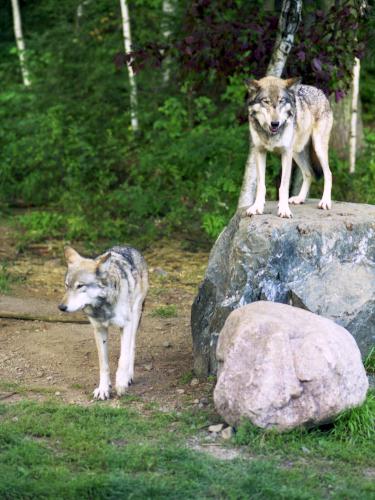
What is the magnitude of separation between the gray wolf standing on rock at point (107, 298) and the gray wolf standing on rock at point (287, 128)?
1374 mm

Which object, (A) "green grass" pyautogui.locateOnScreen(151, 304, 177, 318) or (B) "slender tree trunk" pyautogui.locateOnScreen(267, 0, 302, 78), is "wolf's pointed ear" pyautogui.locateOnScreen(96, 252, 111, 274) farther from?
(B) "slender tree trunk" pyautogui.locateOnScreen(267, 0, 302, 78)

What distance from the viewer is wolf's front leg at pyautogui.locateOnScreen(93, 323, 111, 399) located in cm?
751

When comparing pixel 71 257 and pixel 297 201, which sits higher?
pixel 297 201

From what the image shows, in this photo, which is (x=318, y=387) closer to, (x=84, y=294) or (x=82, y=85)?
(x=84, y=294)

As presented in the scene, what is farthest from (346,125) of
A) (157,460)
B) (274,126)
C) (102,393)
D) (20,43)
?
(157,460)

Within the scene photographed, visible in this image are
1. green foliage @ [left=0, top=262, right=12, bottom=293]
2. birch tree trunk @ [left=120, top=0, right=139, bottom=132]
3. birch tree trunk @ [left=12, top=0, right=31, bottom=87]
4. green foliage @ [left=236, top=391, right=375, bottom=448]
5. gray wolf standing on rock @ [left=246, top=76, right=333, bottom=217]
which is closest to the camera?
green foliage @ [left=236, top=391, right=375, bottom=448]

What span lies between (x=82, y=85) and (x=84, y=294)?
33.0ft

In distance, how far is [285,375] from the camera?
20.6ft

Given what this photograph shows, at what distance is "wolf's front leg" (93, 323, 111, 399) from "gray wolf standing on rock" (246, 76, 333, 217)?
188 centimetres

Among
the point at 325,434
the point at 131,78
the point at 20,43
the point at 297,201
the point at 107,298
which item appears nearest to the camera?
the point at 325,434

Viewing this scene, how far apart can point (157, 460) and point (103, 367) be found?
Answer: 1755 mm

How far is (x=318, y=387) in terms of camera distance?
6.28 m

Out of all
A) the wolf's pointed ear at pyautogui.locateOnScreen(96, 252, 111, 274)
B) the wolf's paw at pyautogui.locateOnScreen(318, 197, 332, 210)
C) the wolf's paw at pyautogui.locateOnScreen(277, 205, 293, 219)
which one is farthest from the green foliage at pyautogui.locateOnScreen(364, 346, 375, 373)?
the wolf's pointed ear at pyautogui.locateOnScreen(96, 252, 111, 274)

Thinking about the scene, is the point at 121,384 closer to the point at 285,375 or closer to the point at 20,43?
the point at 285,375
